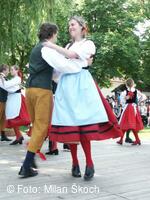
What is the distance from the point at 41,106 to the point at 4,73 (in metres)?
4.10

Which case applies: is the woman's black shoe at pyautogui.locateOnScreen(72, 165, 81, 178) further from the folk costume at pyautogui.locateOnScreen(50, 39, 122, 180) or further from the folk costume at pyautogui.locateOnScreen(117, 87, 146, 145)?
the folk costume at pyautogui.locateOnScreen(117, 87, 146, 145)

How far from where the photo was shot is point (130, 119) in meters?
9.65

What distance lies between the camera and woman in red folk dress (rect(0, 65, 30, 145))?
8.77 meters

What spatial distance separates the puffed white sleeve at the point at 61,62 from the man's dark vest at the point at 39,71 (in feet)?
0.54

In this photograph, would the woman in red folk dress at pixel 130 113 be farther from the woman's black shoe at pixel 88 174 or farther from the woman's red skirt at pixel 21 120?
the woman's black shoe at pixel 88 174

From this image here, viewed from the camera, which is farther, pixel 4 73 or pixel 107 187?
pixel 4 73

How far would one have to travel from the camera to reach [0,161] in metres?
6.40

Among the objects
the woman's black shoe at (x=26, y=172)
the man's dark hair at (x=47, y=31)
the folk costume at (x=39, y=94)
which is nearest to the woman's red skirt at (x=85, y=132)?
the folk costume at (x=39, y=94)

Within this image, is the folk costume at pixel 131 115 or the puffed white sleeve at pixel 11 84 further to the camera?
the folk costume at pixel 131 115

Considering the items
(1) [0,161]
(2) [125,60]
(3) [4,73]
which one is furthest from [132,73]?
(1) [0,161]

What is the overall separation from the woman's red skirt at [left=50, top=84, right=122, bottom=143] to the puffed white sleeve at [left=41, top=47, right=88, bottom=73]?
660mm

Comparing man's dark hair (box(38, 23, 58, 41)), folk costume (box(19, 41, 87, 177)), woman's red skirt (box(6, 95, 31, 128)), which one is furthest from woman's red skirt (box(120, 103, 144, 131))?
man's dark hair (box(38, 23, 58, 41))

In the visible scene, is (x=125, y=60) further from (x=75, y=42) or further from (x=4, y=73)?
(x=75, y=42)

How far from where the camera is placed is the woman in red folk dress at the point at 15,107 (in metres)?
8.77
